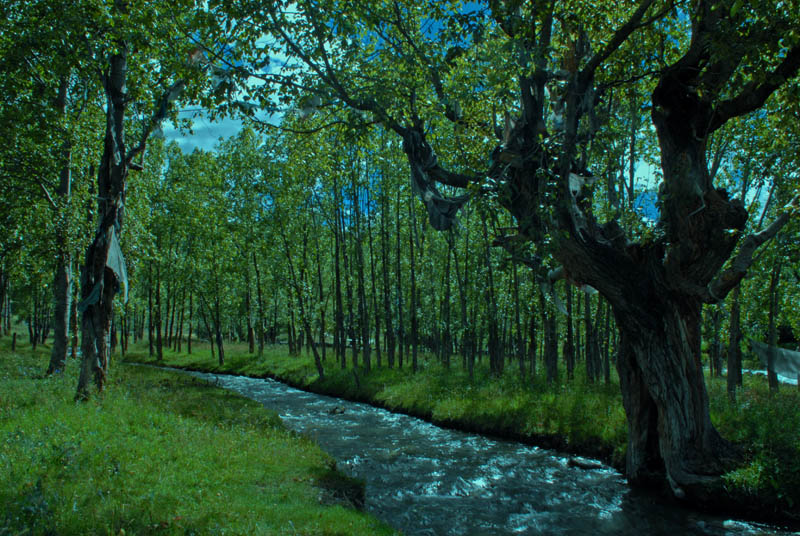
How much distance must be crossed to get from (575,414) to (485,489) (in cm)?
585

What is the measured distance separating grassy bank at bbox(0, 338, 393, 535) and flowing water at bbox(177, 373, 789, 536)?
4.71ft

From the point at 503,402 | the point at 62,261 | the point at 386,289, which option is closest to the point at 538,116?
the point at 503,402

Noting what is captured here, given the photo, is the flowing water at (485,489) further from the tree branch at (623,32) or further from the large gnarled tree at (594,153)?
the tree branch at (623,32)

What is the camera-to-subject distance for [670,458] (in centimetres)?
1025

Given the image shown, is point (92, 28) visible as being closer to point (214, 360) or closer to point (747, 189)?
point (747, 189)

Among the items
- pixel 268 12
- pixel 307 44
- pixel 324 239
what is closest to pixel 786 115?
pixel 307 44

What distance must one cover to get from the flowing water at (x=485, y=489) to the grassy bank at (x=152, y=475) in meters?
1.44

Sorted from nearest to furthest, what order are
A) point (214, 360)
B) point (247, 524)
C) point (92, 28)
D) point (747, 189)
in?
point (247, 524) → point (92, 28) → point (747, 189) → point (214, 360)

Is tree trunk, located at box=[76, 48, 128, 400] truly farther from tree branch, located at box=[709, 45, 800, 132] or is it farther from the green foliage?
the green foliage

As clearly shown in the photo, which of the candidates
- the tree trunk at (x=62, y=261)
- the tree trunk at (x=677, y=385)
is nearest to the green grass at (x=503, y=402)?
the tree trunk at (x=677, y=385)

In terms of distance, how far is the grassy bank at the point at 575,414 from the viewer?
980 cm

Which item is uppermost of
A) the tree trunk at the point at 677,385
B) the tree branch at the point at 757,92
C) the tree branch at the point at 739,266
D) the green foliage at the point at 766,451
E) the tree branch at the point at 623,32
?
the tree branch at the point at 623,32

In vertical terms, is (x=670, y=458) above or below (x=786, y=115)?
below

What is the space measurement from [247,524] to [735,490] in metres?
9.26
